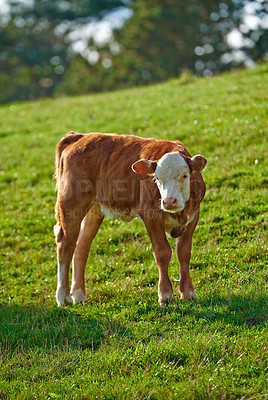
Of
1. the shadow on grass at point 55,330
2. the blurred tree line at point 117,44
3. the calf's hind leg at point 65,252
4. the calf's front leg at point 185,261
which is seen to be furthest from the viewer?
the blurred tree line at point 117,44

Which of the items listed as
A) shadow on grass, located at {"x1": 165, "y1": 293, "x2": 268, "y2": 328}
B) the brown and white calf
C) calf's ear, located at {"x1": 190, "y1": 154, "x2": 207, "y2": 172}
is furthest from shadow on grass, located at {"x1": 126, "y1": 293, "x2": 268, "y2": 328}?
calf's ear, located at {"x1": 190, "y1": 154, "x2": 207, "y2": 172}

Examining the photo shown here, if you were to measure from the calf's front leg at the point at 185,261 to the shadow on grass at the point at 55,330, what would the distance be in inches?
39.4

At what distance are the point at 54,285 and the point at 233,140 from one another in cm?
610

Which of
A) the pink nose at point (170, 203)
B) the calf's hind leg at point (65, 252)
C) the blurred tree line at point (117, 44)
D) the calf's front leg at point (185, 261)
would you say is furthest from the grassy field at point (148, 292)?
the blurred tree line at point (117, 44)

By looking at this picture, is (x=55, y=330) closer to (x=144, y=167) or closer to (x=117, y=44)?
(x=144, y=167)

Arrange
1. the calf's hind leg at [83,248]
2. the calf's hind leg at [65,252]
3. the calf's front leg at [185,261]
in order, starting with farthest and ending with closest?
the calf's hind leg at [83,248]
the calf's hind leg at [65,252]
the calf's front leg at [185,261]

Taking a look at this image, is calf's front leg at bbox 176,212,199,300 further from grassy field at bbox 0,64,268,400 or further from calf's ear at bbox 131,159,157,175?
calf's ear at bbox 131,159,157,175

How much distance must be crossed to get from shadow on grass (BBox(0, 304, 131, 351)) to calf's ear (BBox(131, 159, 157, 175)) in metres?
1.86

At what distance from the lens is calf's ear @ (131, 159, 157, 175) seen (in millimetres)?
6448


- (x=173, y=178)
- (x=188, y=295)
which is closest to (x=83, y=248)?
(x=188, y=295)

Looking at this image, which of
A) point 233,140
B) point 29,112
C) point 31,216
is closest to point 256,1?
point 29,112

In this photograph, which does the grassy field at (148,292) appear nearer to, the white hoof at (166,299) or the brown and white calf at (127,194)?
the white hoof at (166,299)

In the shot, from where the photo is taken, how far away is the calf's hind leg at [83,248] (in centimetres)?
778

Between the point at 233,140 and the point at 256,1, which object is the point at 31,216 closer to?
the point at 233,140
